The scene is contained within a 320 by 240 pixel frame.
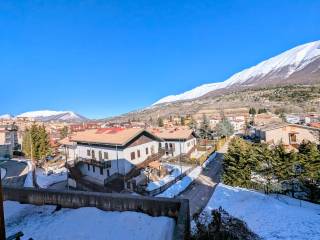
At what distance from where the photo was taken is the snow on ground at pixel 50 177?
34.5 m

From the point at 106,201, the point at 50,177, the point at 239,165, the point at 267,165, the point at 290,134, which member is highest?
the point at 106,201

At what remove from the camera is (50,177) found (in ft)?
125

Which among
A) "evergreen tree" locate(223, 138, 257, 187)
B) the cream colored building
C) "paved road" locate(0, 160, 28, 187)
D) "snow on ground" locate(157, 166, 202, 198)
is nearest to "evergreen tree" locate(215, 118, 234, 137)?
the cream colored building

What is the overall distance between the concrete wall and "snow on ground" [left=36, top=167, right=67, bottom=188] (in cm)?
2375

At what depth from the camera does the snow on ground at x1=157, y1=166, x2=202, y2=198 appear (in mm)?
25183

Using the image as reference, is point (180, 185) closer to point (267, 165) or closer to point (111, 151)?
point (111, 151)

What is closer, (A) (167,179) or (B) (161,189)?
(B) (161,189)

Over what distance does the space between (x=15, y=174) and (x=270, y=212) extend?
3761 cm

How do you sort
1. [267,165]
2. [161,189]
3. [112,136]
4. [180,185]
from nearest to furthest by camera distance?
[267,165], [161,189], [180,185], [112,136]

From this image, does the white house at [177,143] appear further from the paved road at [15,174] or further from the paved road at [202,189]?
the paved road at [15,174]

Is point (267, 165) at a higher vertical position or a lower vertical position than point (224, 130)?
lower

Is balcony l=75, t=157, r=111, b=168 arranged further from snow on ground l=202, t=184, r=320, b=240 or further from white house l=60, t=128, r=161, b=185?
snow on ground l=202, t=184, r=320, b=240

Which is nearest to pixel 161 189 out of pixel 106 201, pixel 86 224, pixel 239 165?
pixel 239 165

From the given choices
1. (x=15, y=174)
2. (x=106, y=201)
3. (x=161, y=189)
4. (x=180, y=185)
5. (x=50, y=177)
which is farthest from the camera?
(x=15, y=174)
